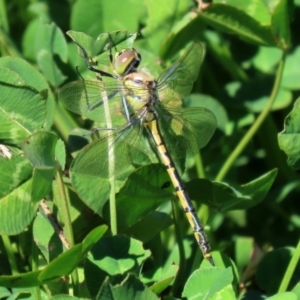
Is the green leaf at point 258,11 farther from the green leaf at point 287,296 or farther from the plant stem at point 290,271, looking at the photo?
the green leaf at point 287,296

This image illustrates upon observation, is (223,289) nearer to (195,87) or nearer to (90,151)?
(90,151)

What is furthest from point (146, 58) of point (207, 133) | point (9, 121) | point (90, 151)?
point (9, 121)

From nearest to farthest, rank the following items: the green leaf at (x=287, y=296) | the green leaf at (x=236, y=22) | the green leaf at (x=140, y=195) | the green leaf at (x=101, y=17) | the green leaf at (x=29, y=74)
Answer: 1. the green leaf at (x=287, y=296)
2. the green leaf at (x=140, y=195)
3. the green leaf at (x=29, y=74)
4. the green leaf at (x=236, y=22)
5. the green leaf at (x=101, y=17)

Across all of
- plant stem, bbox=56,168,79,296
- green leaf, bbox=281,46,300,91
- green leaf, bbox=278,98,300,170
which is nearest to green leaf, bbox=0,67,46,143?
plant stem, bbox=56,168,79,296

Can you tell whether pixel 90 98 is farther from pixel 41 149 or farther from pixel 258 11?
pixel 258 11

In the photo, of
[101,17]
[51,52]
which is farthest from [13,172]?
[101,17]

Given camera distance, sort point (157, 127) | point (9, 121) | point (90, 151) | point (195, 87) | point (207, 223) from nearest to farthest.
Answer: point (9, 121), point (90, 151), point (207, 223), point (157, 127), point (195, 87)

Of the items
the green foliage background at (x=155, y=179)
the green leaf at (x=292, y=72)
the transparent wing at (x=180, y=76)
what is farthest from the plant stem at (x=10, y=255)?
the green leaf at (x=292, y=72)
